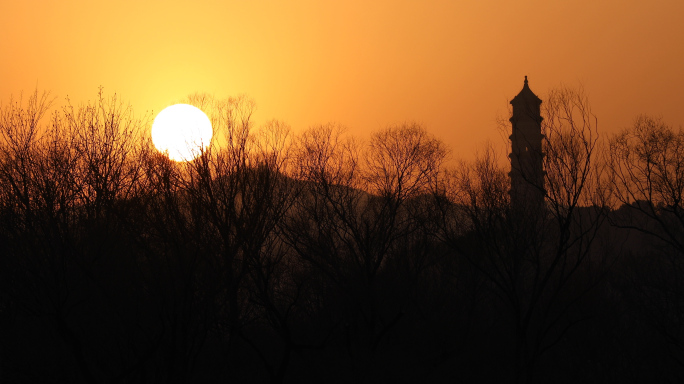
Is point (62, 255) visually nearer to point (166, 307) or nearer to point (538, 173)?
point (166, 307)

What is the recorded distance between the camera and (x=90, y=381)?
12016 mm

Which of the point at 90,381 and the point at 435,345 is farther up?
the point at 435,345

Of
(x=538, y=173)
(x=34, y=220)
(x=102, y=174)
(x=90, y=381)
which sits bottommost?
(x=90, y=381)

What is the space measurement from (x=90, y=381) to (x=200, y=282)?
10.8 ft

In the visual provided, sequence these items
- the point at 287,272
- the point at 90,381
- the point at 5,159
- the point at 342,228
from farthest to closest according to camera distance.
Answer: the point at 287,272
the point at 342,228
the point at 5,159
the point at 90,381

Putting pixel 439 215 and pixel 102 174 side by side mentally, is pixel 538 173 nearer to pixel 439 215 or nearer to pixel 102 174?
pixel 439 215

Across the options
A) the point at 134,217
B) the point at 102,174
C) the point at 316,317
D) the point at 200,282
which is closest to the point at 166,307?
the point at 200,282

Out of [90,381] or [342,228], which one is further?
[342,228]

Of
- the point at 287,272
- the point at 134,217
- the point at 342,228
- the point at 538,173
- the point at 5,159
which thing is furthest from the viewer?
the point at 287,272

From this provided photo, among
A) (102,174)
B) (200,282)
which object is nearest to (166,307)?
(200,282)

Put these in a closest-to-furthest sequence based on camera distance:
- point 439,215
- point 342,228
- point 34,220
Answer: point 34,220 → point 439,215 → point 342,228

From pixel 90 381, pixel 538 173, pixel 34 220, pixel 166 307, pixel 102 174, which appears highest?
pixel 538 173

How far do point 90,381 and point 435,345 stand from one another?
1511cm

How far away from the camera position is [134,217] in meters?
14.5
